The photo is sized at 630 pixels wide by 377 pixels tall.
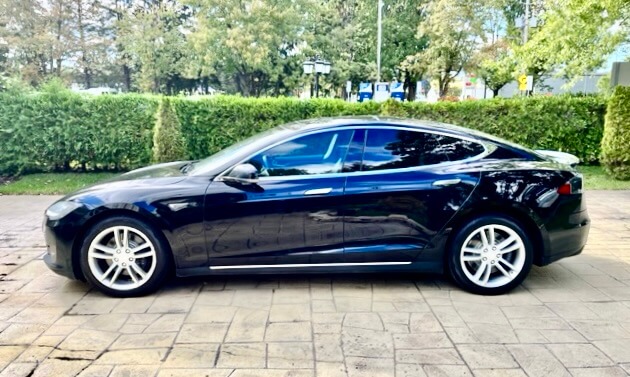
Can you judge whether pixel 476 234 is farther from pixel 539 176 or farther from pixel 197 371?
pixel 197 371

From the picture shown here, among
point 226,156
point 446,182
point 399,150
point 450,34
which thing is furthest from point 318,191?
point 450,34

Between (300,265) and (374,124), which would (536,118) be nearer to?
(374,124)

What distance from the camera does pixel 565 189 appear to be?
12.3 feet

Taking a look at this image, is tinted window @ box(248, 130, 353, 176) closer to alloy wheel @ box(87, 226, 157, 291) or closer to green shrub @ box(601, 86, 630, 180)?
alloy wheel @ box(87, 226, 157, 291)

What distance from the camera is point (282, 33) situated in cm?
2688

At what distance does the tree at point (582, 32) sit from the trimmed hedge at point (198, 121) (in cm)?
83

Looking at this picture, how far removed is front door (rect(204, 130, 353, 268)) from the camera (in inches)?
141

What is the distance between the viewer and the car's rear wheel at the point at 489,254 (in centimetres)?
368

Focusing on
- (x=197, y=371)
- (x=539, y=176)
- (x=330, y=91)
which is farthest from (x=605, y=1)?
(x=330, y=91)

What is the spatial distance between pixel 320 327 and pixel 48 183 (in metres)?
7.55

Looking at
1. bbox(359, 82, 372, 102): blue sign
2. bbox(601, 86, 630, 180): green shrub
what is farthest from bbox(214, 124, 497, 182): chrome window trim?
bbox(359, 82, 372, 102): blue sign

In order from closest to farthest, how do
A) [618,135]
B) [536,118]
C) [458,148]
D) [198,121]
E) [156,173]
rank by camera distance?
[458,148], [156,173], [618,135], [198,121], [536,118]

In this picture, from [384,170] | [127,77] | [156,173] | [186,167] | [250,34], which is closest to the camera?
[384,170]

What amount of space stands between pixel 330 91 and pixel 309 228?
103 feet
